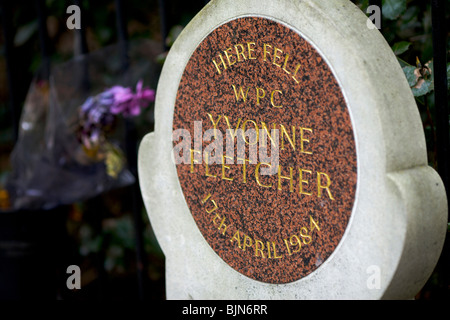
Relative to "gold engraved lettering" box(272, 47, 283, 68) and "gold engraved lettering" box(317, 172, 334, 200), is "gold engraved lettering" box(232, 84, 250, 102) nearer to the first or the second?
"gold engraved lettering" box(272, 47, 283, 68)

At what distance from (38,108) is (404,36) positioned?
154cm

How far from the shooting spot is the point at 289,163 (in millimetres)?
1461

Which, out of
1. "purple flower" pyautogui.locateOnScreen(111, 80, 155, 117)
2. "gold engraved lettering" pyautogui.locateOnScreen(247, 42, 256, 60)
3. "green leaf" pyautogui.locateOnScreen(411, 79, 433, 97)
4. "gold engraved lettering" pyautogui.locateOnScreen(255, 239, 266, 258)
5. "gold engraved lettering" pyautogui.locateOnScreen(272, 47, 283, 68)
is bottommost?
"gold engraved lettering" pyautogui.locateOnScreen(255, 239, 266, 258)

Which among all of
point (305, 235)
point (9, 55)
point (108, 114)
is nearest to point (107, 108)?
point (108, 114)

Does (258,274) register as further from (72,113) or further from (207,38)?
(72,113)

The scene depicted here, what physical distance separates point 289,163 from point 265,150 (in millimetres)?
86

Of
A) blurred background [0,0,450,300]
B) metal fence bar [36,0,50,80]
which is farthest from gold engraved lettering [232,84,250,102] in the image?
metal fence bar [36,0,50,80]

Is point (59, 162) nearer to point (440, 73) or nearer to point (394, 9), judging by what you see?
point (394, 9)

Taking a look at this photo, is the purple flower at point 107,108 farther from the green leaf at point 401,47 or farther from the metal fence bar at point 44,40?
the green leaf at point 401,47

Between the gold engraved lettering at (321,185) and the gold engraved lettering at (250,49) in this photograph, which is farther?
the gold engraved lettering at (250,49)

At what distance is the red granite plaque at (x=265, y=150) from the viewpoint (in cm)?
136

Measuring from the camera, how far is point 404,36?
1952 mm

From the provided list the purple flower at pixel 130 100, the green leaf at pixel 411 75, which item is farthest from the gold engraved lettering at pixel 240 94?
the purple flower at pixel 130 100

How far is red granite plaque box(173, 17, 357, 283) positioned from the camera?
1.36 metres
